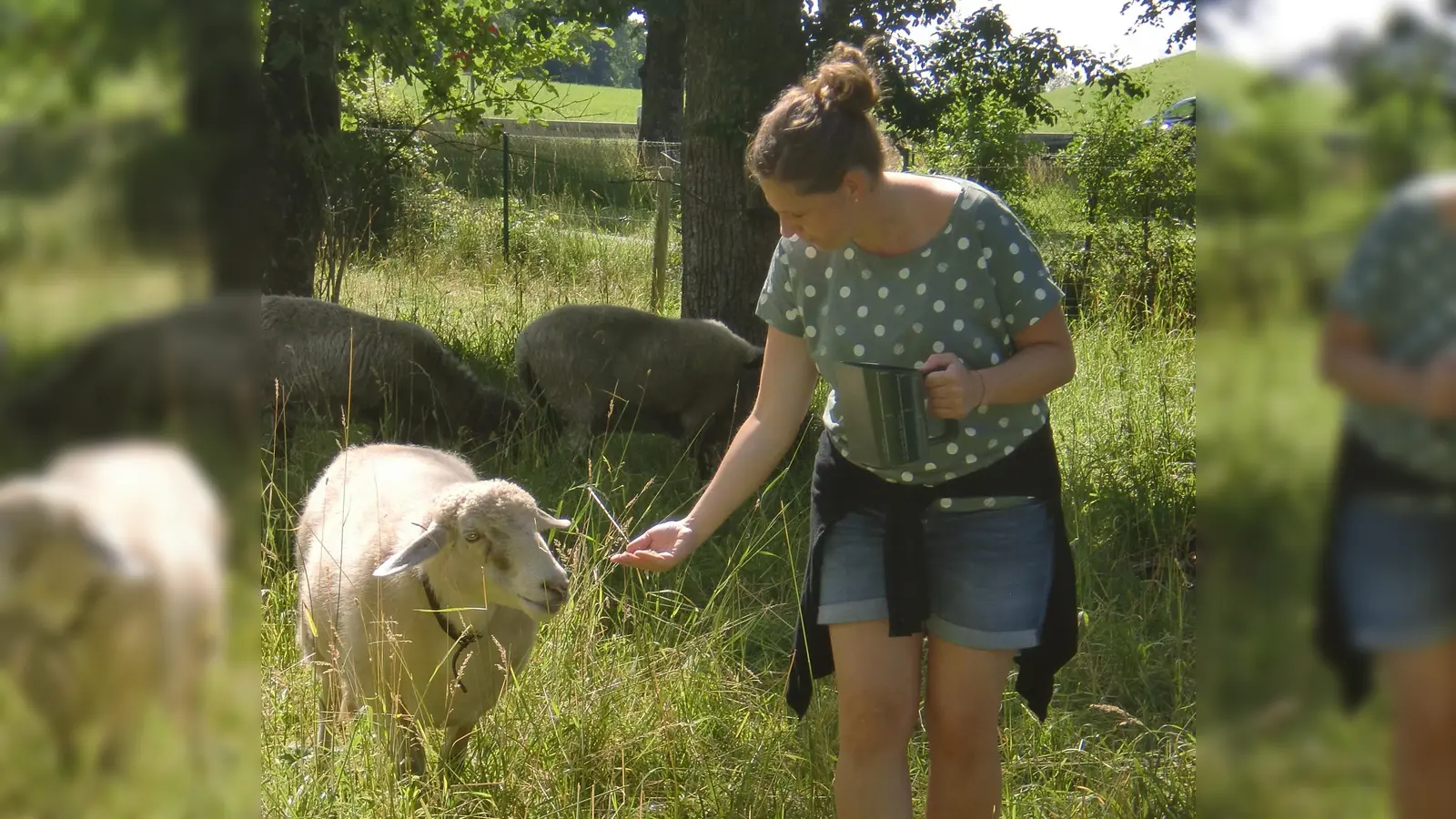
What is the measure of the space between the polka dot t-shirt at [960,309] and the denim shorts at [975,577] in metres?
0.05

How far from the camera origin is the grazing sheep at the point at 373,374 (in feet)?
23.8

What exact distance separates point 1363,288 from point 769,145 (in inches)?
88.3

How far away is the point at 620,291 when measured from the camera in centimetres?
1171

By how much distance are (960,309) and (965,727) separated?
0.88 m

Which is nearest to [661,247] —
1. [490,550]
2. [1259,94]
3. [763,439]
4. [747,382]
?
[747,382]

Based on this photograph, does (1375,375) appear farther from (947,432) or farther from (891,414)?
(947,432)

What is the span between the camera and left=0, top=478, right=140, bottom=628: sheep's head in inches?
15.2

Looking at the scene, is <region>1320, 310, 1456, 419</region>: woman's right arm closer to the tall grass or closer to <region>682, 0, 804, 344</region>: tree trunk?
the tall grass

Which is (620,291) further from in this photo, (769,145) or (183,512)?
(183,512)

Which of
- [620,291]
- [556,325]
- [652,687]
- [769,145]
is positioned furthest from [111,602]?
[620,291]

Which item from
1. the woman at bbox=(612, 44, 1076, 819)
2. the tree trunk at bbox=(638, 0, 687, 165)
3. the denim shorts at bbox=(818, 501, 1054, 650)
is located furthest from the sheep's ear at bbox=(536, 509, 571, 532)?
the tree trunk at bbox=(638, 0, 687, 165)

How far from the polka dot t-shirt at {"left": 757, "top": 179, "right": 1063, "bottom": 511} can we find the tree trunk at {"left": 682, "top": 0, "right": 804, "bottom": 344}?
472 cm

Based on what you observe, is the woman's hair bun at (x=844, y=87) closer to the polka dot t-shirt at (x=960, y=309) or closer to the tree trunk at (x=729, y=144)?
the polka dot t-shirt at (x=960, y=309)

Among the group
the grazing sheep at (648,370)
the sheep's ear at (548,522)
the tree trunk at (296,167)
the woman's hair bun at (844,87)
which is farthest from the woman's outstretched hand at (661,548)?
the tree trunk at (296,167)
